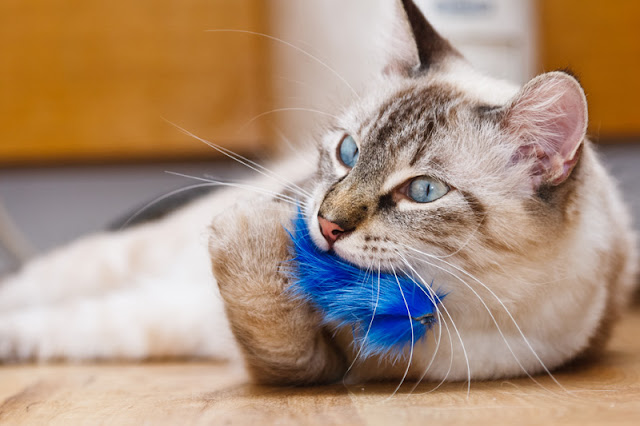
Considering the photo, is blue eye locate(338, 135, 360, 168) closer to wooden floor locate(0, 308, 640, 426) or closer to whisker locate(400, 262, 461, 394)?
whisker locate(400, 262, 461, 394)

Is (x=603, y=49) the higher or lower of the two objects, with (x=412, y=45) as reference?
higher

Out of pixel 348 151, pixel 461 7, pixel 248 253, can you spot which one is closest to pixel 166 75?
pixel 461 7

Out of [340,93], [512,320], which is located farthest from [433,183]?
[340,93]

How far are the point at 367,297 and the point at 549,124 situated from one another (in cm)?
47

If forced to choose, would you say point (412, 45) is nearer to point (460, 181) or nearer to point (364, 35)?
point (460, 181)

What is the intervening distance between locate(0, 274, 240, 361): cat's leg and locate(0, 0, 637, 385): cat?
1.35 ft

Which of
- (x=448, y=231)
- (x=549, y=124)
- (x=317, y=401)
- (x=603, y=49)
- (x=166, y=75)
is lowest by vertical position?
(x=317, y=401)

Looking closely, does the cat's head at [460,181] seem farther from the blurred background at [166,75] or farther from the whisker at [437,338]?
the blurred background at [166,75]

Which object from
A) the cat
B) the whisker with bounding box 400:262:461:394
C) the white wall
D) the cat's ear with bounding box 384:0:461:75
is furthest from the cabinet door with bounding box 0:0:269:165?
the whisker with bounding box 400:262:461:394

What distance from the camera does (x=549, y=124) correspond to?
50.3 inches

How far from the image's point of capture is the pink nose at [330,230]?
4.09ft

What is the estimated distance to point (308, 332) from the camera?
1.31 metres

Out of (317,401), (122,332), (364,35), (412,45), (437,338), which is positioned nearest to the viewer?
(317,401)

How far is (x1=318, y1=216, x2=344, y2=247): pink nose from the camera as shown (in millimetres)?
1247
